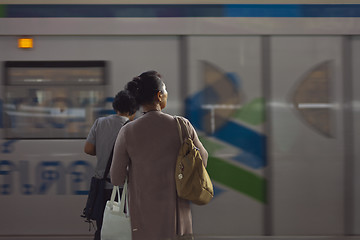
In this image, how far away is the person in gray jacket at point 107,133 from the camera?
367cm

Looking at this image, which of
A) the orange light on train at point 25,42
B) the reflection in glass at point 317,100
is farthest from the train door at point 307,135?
the orange light on train at point 25,42

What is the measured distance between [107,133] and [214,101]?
1.54 meters

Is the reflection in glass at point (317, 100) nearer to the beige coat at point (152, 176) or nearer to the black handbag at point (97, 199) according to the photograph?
the black handbag at point (97, 199)

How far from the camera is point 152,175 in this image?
2.45m

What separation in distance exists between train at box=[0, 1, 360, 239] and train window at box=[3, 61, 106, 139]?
1 centimetres

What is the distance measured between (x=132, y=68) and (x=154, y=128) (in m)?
2.48

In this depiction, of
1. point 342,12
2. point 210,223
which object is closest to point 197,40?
point 342,12

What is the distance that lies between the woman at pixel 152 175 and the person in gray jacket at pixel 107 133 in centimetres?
116

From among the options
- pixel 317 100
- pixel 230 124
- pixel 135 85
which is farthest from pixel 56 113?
pixel 317 100

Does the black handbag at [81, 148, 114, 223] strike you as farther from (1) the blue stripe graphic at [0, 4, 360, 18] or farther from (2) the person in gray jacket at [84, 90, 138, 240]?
(1) the blue stripe graphic at [0, 4, 360, 18]

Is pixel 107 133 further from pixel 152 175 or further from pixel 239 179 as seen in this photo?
pixel 239 179

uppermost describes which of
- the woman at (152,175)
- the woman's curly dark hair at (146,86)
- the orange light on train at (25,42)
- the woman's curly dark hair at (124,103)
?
Result: the orange light on train at (25,42)

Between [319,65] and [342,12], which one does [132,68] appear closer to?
[319,65]

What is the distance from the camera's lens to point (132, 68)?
4.89 meters
